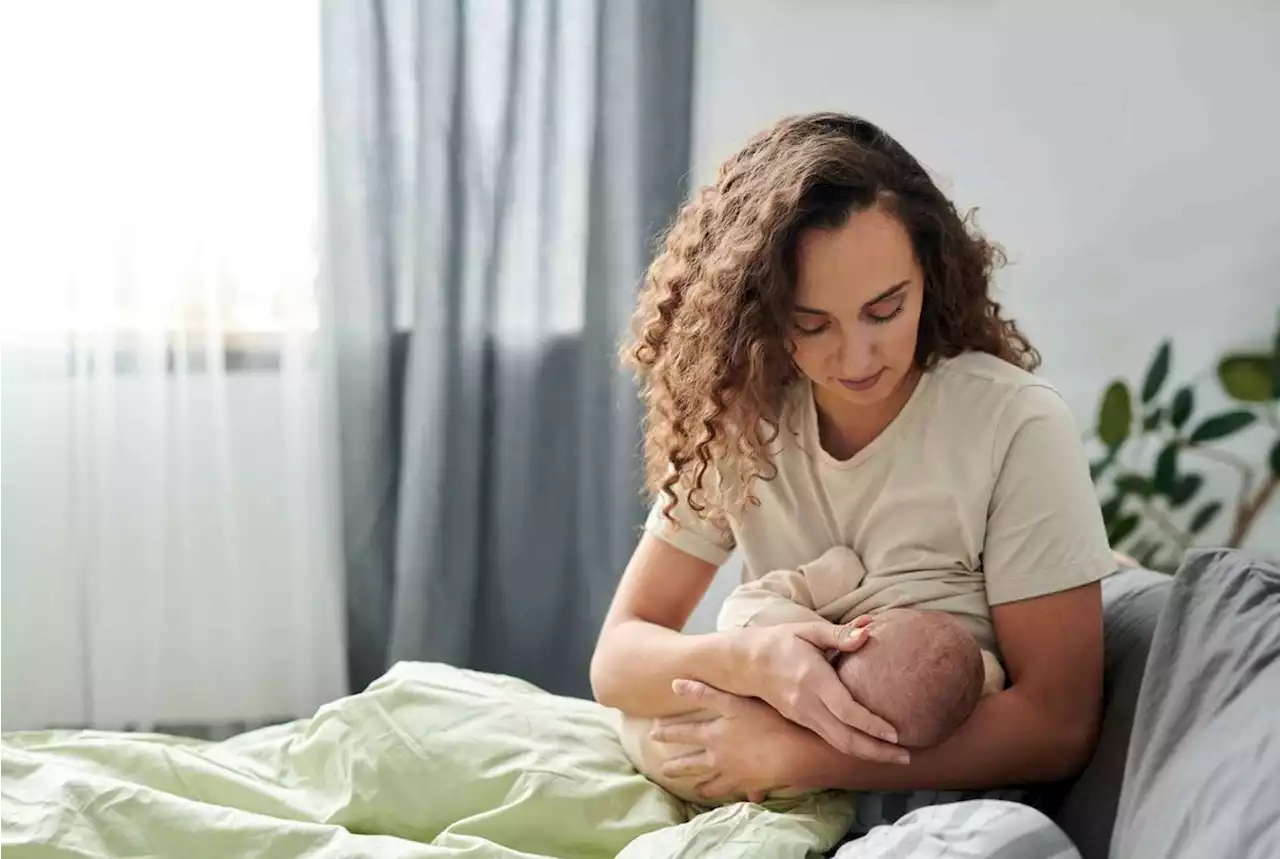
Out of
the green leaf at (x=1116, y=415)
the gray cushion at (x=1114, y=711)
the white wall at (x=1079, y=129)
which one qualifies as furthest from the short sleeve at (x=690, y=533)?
the green leaf at (x=1116, y=415)

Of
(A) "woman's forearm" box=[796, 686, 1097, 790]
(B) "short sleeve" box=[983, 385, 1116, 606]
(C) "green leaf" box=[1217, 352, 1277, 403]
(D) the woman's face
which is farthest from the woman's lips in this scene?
(C) "green leaf" box=[1217, 352, 1277, 403]

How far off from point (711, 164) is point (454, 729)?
1420 mm

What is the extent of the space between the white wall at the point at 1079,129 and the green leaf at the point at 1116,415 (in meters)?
0.19

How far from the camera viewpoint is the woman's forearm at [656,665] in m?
1.42

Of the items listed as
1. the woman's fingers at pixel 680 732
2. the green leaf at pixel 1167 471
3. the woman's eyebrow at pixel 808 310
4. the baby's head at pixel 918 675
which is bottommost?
the woman's fingers at pixel 680 732

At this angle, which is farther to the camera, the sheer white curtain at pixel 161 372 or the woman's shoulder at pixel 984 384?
the sheer white curtain at pixel 161 372

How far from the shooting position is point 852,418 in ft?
4.93

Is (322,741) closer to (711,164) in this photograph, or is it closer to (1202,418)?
(711,164)

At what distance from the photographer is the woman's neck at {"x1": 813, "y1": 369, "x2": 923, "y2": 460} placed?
4.85 ft

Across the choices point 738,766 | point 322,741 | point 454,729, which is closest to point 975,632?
point 738,766

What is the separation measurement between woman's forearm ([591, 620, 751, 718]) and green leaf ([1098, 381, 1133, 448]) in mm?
1346

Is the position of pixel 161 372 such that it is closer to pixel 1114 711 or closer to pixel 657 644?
pixel 657 644

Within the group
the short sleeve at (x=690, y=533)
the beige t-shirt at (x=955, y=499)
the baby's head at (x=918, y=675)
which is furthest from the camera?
the short sleeve at (x=690, y=533)

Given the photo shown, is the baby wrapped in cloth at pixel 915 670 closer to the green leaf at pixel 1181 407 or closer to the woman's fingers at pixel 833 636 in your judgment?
the woman's fingers at pixel 833 636
